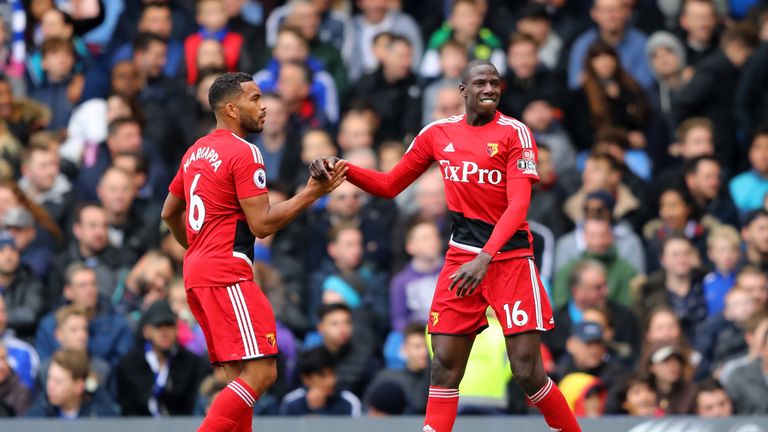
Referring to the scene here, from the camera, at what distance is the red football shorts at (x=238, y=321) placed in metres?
10.0

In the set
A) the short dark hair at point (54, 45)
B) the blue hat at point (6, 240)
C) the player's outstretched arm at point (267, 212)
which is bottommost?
the blue hat at point (6, 240)

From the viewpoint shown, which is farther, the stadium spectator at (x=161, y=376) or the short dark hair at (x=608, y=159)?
the short dark hair at (x=608, y=159)

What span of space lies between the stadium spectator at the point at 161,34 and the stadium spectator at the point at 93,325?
3.56 meters

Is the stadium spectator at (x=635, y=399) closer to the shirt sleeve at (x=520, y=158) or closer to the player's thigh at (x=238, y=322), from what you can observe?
the shirt sleeve at (x=520, y=158)

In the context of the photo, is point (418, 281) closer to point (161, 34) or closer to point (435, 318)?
point (435, 318)

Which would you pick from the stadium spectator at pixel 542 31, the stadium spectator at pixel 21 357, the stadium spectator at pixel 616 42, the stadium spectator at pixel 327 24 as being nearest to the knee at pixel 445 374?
the stadium spectator at pixel 21 357

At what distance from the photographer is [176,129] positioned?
55.9 feet

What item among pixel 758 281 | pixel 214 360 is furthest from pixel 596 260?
pixel 214 360

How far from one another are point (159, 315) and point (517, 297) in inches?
181

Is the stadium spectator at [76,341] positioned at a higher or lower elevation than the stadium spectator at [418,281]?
lower

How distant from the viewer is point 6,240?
1535 cm

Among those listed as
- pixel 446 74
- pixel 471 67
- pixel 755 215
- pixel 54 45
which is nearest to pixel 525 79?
pixel 446 74

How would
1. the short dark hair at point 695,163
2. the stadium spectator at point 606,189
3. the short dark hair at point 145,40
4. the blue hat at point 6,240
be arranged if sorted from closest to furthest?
the blue hat at point 6,240, the stadium spectator at point 606,189, the short dark hair at point 695,163, the short dark hair at point 145,40

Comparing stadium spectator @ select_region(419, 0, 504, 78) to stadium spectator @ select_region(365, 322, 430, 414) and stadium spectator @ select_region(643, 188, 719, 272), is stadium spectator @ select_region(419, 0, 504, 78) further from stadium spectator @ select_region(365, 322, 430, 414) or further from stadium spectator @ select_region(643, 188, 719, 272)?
stadium spectator @ select_region(365, 322, 430, 414)
